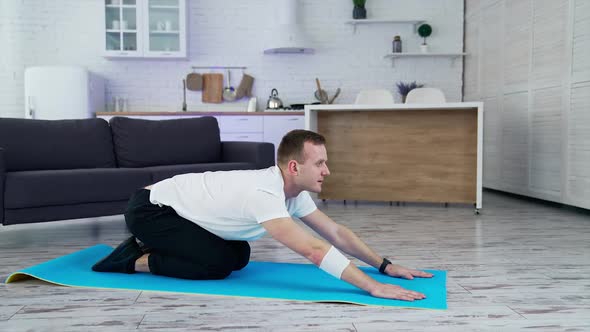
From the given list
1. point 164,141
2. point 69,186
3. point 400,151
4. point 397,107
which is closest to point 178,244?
point 69,186

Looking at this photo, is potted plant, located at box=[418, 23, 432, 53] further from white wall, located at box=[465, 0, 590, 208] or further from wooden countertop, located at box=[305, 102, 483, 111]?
wooden countertop, located at box=[305, 102, 483, 111]

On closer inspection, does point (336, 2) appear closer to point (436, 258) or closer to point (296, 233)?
point (436, 258)

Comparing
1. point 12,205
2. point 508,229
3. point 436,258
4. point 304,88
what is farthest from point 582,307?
point 304,88

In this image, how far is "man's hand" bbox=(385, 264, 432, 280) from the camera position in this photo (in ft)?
7.70

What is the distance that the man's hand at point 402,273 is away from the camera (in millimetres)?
2348

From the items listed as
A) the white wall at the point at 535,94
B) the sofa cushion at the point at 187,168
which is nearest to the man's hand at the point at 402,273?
the sofa cushion at the point at 187,168

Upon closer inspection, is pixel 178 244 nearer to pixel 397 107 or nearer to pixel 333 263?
pixel 333 263

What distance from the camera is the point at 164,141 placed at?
13.9ft

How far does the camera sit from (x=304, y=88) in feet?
23.2

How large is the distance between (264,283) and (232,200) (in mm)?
433

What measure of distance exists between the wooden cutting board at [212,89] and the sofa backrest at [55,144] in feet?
9.58

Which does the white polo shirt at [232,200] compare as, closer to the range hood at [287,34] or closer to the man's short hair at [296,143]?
the man's short hair at [296,143]

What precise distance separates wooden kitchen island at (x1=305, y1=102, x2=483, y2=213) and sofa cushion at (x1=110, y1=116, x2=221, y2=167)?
35.5 inches

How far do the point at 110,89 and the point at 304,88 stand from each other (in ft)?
7.53
